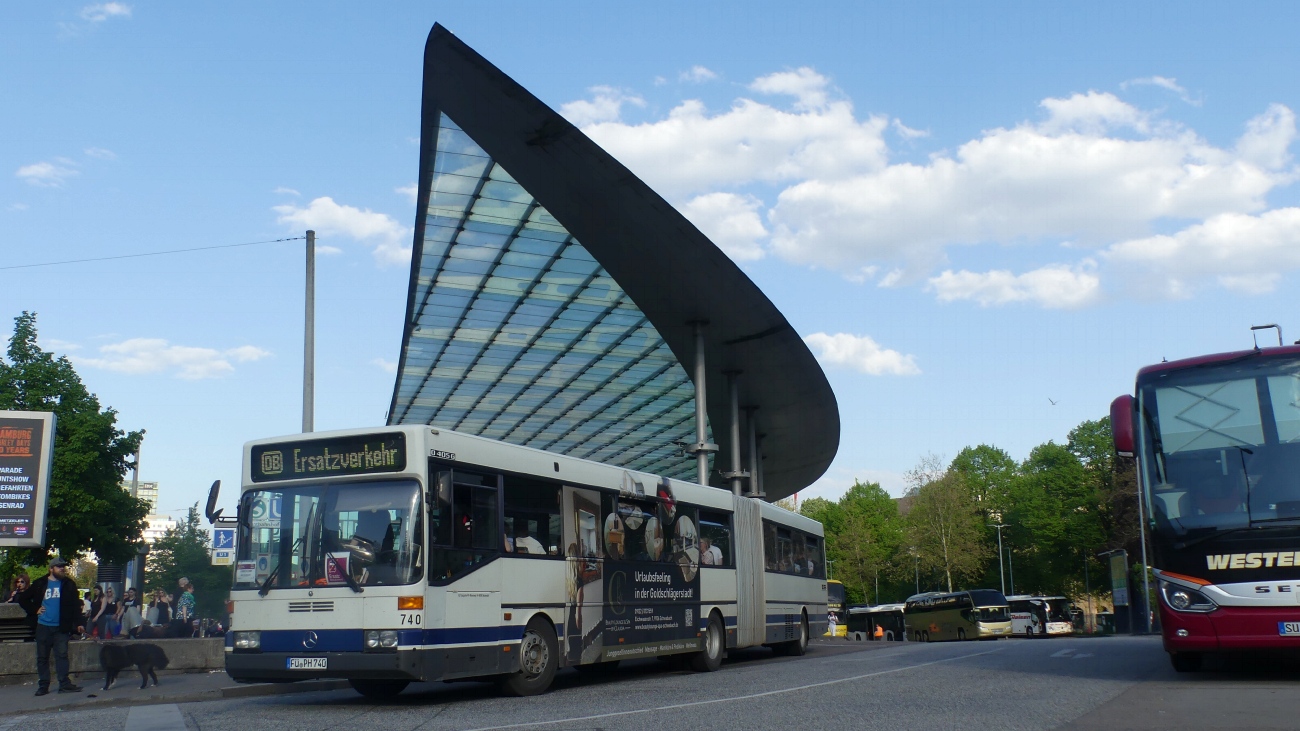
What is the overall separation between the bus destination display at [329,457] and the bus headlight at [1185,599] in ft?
25.8

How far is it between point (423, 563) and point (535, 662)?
8.31 ft

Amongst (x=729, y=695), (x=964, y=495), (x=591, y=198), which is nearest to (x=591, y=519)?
(x=729, y=695)

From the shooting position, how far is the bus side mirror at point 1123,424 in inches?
479

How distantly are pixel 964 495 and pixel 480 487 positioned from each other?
216 ft

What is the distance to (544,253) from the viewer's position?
27750mm

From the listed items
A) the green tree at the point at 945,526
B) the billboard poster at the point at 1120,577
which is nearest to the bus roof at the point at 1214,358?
the billboard poster at the point at 1120,577

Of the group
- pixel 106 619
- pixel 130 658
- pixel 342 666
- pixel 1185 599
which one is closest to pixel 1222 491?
pixel 1185 599

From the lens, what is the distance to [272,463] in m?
12.5

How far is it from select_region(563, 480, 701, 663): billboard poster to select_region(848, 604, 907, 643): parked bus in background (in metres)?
48.3

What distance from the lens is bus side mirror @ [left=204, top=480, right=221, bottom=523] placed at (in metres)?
12.2

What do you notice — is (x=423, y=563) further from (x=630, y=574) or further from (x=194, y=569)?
(x=194, y=569)

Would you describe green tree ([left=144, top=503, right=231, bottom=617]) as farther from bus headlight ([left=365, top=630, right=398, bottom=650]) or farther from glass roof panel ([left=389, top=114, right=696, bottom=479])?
bus headlight ([left=365, top=630, right=398, bottom=650])

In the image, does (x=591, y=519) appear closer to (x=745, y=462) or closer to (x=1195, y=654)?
(x=1195, y=654)

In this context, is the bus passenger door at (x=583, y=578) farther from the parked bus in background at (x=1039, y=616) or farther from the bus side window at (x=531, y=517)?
the parked bus in background at (x=1039, y=616)
